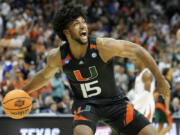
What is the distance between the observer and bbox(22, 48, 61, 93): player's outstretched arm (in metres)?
4.53

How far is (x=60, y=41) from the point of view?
5562 millimetres

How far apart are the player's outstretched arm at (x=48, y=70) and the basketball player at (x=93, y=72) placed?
0.01 metres

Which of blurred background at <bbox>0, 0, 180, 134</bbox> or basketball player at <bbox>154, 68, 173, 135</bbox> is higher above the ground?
blurred background at <bbox>0, 0, 180, 134</bbox>

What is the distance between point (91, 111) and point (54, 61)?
2.64ft

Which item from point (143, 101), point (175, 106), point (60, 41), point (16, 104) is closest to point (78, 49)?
point (16, 104)

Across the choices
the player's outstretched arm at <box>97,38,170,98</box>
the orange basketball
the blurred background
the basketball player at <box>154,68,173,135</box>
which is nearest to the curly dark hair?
the player's outstretched arm at <box>97,38,170,98</box>

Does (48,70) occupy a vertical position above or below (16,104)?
above

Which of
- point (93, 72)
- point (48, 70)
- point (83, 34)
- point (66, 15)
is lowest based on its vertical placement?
point (93, 72)

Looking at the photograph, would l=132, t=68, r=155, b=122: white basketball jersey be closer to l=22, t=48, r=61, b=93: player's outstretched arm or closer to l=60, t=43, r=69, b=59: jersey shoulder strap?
l=22, t=48, r=61, b=93: player's outstretched arm

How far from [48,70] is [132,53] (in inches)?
46.4

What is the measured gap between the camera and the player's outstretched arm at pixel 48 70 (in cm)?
453

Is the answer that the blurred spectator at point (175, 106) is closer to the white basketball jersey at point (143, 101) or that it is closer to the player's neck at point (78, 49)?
the white basketball jersey at point (143, 101)

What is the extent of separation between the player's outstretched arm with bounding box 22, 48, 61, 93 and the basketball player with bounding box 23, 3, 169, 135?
0.04ft

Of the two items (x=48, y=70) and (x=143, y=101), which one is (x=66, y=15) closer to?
(x=48, y=70)
